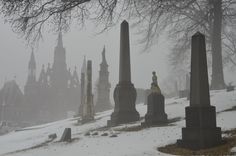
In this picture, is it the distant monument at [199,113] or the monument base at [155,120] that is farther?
the monument base at [155,120]

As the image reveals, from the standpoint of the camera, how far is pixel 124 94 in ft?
55.9

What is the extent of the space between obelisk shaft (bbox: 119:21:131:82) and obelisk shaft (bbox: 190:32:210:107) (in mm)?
7028

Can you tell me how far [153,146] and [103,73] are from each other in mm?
24384

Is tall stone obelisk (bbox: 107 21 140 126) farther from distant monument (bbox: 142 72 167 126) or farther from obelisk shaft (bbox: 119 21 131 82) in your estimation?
distant monument (bbox: 142 72 167 126)

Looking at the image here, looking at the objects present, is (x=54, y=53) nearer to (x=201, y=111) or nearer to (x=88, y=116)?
(x=88, y=116)

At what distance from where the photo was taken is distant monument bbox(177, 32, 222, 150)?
9.29 m

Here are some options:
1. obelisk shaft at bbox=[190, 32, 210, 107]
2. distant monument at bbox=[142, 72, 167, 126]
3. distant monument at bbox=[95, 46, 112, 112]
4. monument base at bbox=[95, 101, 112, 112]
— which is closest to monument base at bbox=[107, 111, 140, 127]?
distant monument at bbox=[142, 72, 167, 126]

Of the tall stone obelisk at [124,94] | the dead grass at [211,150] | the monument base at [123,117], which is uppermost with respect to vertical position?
the tall stone obelisk at [124,94]

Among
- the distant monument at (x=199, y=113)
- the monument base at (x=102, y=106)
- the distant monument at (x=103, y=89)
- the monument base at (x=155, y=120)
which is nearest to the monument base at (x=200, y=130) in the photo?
the distant monument at (x=199, y=113)

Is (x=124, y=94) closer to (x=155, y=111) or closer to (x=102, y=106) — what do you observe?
(x=155, y=111)

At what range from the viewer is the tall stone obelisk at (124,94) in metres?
16.6

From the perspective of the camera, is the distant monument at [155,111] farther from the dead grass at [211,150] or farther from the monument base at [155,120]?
the dead grass at [211,150]

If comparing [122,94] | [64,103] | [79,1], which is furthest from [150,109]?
[64,103]

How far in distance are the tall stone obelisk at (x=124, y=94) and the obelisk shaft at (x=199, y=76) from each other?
21.8 ft
